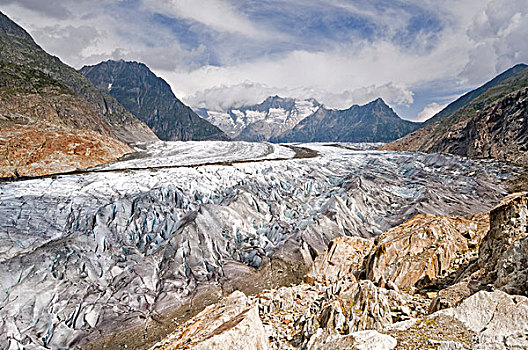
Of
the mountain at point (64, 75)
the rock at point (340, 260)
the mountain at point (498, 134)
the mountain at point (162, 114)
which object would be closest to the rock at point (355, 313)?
the rock at point (340, 260)

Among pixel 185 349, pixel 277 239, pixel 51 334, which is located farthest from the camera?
pixel 277 239

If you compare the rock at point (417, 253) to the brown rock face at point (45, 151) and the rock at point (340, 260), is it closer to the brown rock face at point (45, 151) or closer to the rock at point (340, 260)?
the rock at point (340, 260)

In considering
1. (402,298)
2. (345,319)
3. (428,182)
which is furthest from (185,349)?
(428,182)

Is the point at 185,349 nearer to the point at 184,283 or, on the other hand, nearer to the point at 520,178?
the point at 184,283

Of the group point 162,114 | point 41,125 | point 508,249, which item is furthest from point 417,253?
point 162,114

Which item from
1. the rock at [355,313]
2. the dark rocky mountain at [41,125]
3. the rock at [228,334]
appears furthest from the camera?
the dark rocky mountain at [41,125]

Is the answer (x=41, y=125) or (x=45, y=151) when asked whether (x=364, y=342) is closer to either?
(x=45, y=151)
